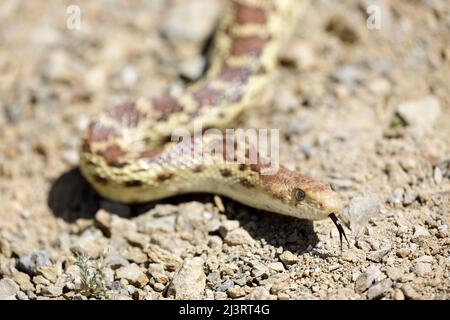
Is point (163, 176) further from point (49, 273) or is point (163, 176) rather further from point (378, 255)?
point (378, 255)

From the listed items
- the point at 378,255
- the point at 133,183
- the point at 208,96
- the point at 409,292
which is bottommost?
the point at 409,292

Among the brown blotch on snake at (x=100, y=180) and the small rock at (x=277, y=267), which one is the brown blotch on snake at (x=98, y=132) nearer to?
the brown blotch on snake at (x=100, y=180)

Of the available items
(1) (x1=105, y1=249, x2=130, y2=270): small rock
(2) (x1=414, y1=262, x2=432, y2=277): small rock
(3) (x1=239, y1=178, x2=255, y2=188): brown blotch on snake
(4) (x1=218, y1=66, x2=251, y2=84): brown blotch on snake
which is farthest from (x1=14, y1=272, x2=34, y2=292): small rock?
(2) (x1=414, y1=262, x2=432, y2=277): small rock

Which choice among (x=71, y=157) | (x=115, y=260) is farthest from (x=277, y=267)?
(x=71, y=157)

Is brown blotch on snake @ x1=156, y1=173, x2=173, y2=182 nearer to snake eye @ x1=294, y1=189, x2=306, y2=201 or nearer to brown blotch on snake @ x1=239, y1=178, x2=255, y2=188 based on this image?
brown blotch on snake @ x1=239, y1=178, x2=255, y2=188
